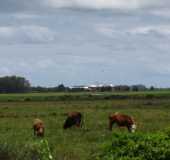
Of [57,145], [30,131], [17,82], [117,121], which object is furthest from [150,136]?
[17,82]

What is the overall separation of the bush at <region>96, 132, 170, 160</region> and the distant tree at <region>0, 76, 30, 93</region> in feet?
457

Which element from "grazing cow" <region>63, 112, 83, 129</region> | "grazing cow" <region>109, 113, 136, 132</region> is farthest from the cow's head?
"grazing cow" <region>63, 112, 83, 129</region>

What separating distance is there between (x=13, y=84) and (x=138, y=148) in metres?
144

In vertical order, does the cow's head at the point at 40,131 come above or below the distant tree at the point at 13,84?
below

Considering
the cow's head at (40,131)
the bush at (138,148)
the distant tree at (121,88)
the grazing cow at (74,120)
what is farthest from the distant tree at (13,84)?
the bush at (138,148)

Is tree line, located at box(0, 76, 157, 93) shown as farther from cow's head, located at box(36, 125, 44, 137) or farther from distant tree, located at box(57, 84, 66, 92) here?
cow's head, located at box(36, 125, 44, 137)

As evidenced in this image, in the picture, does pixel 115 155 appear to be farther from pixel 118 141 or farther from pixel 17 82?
pixel 17 82

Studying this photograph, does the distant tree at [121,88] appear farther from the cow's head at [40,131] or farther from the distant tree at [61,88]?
the cow's head at [40,131]

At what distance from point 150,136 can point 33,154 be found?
7.31ft

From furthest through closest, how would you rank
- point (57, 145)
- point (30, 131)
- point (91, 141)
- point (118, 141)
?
point (30, 131) < point (91, 141) < point (57, 145) < point (118, 141)

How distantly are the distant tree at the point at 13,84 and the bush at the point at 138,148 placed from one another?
139152 millimetres

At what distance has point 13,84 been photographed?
6127 inches

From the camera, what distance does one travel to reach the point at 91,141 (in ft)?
83.7

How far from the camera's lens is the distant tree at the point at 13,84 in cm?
15300
